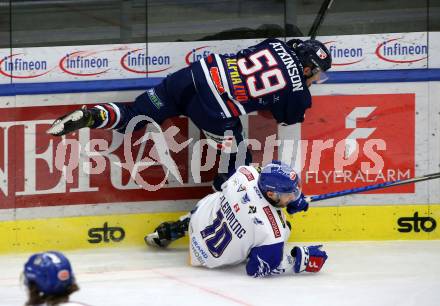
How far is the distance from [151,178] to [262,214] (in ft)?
3.39

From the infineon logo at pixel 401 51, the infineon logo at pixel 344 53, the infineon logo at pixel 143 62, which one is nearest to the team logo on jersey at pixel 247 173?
the infineon logo at pixel 143 62

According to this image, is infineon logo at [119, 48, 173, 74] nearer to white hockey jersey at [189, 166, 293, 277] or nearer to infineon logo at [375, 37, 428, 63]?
white hockey jersey at [189, 166, 293, 277]

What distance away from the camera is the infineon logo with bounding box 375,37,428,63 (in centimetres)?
652

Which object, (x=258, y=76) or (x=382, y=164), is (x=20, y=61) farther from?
(x=382, y=164)

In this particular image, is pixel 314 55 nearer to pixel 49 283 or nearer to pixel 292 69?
pixel 292 69

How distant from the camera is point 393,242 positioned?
659cm

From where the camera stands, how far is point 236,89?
6207mm

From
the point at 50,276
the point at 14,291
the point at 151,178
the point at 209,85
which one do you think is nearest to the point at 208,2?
the point at 209,85

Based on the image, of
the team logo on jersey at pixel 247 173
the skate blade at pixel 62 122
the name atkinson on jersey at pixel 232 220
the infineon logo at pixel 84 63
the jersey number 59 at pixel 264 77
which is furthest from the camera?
the infineon logo at pixel 84 63

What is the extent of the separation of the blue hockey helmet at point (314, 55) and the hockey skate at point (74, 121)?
1230 millimetres

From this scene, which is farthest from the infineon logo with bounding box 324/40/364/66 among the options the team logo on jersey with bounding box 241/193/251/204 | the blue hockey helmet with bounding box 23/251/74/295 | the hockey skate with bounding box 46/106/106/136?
the blue hockey helmet with bounding box 23/251/74/295

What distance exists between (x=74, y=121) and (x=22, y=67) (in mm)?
524

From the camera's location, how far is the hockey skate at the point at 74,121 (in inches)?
237

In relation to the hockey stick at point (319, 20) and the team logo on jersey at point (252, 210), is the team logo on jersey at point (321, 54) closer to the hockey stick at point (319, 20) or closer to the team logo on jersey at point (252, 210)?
the hockey stick at point (319, 20)
